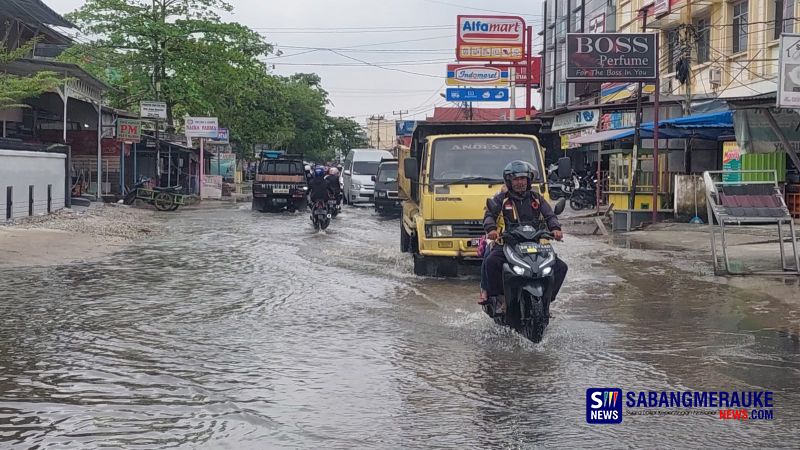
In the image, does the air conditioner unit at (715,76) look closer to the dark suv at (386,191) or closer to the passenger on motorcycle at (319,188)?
the dark suv at (386,191)

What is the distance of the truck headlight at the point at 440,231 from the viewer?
11.6 meters

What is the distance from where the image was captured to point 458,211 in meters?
11.6

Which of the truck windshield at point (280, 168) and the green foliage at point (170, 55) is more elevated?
the green foliage at point (170, 55)

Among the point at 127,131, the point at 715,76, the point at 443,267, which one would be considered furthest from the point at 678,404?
the point at 127,131

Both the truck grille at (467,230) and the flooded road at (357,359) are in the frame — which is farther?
the truck grille at (467,230)

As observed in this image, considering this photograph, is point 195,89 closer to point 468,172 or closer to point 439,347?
point 468,172

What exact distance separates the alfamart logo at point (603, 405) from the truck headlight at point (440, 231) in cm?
577

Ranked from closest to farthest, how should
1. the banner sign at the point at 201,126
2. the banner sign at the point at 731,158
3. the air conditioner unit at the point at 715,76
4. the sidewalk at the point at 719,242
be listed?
the sidewalk at the point at 719,242
the banner sign at the point at 731,158
the air conditioner unit at the point at 715,76
the banner sign at the point at 201,126

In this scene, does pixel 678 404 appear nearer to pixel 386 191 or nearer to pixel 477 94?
pixel 386 191

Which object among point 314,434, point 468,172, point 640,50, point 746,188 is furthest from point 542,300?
point 640,50

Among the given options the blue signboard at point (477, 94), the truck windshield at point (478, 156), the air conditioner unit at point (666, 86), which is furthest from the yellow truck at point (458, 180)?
the blue signboard at point (477, 94)

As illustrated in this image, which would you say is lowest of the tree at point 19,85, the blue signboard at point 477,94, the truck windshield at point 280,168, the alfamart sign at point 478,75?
the truck windshield at point 280,168

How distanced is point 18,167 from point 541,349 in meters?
15.9

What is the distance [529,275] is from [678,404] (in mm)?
1870
